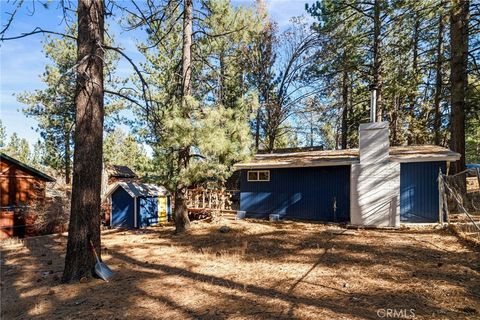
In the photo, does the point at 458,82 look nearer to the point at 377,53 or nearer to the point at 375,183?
the point at 377,53

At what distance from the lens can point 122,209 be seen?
1644 centimetres

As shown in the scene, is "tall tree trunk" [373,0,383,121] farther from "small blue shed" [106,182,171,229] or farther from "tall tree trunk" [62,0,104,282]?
"tall tree trunk" [62,0,104,282]

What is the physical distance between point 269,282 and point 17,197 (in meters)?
16.3

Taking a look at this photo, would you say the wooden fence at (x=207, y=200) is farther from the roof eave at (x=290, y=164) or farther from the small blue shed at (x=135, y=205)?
the small blue shed at (x=135, y=205)

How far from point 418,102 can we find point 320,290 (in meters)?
19.7

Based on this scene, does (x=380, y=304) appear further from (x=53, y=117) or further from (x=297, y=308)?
(x=53, y=117)

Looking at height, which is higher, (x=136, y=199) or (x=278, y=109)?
(x=278, y=109)

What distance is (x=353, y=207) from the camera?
10891 millimetres

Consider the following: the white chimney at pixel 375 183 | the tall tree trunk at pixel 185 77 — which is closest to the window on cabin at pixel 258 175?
the white chimney at pixel 375 183

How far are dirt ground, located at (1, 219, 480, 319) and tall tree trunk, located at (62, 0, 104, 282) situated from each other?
24.0 inches

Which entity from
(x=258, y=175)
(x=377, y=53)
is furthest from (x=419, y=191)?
(x=377, y=53)

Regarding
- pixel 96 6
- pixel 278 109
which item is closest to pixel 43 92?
pixel 278 109

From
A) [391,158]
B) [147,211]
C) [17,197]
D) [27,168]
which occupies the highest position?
[391,158]

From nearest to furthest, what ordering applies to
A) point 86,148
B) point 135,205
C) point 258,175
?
point 86,148
point 258,175
point 135,205
